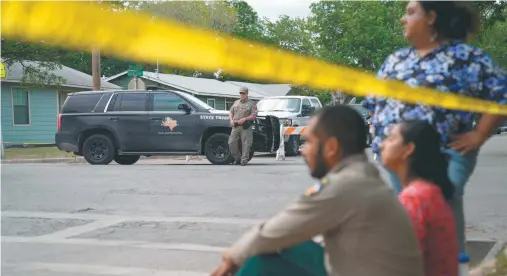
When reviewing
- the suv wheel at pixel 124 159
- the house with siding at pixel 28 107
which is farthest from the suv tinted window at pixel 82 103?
the house with siding at pixel 28 107

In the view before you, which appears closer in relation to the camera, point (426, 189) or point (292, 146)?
point (426, 189)

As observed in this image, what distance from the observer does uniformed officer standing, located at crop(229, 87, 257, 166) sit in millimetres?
14000

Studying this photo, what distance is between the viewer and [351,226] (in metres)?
2.37

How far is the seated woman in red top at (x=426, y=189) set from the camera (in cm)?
276

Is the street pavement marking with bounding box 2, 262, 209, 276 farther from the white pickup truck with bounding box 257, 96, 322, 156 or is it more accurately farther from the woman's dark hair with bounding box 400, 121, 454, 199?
the white pickup truck with bounding box 257, 96, 322, 156

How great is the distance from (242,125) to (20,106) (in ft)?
54.8

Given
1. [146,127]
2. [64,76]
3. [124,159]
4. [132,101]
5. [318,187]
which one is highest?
[64,76]

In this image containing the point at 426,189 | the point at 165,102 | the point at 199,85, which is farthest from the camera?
the point at 199,85

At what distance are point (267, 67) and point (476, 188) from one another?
27.0 feet

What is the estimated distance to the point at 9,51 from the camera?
76.4 ft

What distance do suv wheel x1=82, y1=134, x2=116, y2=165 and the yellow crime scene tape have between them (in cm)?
1312

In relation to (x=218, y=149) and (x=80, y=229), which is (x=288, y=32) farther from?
(x=80, y=229)

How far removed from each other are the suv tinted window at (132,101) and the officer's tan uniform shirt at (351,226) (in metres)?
12.9

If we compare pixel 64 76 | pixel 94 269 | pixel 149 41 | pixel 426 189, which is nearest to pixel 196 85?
pixel 64 76
